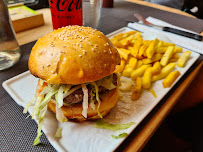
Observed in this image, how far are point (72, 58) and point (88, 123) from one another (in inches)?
14.9

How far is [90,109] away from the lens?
2.97 ft

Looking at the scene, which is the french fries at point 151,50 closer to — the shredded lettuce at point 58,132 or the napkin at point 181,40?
the napkin at point 181,40

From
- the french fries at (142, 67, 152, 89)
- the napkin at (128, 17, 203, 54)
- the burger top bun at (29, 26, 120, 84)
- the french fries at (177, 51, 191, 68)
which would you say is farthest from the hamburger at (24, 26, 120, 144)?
the napkin at (128, 17, 203, 54)

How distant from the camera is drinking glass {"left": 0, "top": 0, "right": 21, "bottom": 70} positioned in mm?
1240

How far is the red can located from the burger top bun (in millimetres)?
563

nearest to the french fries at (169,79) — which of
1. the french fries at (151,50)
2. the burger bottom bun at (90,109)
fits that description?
the french fries at (151,50)

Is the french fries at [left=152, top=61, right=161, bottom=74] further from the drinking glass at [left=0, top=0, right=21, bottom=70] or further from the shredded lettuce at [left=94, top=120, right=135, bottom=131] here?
the drinking glass at [left=0, top=0, right=21, bottom=70]

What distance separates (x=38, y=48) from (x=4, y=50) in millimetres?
599

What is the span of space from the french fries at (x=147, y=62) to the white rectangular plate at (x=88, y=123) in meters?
0.06

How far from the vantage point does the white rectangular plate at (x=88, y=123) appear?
797 mm

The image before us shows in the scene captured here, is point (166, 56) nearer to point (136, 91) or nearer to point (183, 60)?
point (183, 60)

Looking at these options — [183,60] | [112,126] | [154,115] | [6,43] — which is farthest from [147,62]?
[6,43]

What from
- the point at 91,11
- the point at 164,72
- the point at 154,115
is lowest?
→ the point at 154,115

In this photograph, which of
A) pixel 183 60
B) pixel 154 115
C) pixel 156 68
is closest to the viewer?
pixel 154 115
